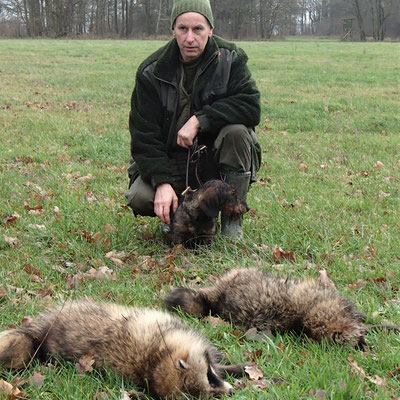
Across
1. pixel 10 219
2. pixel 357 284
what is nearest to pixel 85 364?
pixel 357 284

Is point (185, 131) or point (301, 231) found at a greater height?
point (185, 131)

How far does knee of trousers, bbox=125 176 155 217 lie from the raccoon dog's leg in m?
2.14

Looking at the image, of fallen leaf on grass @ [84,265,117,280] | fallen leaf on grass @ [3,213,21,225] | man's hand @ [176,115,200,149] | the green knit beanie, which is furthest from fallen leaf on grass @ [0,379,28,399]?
the green knit beanie

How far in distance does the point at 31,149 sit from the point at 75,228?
3695 millimetres

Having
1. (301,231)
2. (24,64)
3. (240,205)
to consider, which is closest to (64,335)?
(240,205)

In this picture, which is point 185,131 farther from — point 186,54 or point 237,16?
point 237,16

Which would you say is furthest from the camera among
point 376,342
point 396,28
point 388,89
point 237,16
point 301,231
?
point 396,28

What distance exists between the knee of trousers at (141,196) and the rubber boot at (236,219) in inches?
26.4

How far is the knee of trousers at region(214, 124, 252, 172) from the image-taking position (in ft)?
14.8

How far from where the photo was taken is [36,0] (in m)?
56.4

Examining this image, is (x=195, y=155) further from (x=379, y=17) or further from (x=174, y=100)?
(x=379, y=17)

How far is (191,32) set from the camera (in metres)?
Result: 4.36

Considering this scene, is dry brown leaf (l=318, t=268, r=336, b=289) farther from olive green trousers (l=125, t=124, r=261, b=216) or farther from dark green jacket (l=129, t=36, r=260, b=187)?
dark green jacket (l=129, t=36, r=260, b=187)

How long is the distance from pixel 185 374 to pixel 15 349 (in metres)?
0.93
